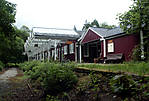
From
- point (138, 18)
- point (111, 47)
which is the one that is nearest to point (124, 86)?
point (138, 18)

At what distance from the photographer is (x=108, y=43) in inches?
490

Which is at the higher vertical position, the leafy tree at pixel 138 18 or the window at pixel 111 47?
the leafy tree at pixel 138 18

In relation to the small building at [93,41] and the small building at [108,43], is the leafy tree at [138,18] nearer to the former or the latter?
the small building at [108,43]

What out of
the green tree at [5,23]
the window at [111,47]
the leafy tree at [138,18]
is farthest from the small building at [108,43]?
the green tree at [5,23]

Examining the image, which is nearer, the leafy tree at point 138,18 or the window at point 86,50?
the leafy tree at point 138,18

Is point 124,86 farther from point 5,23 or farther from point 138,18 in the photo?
point 138,18

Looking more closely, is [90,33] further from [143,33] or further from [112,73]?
[112,73]

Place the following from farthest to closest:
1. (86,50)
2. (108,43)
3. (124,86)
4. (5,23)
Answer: (86,50), (108,43), (5,23), (124,86)

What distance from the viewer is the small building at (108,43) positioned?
10531 mm

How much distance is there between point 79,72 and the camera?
595 centimetres

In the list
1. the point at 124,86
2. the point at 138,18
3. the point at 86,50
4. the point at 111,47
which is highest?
the point at 138,18

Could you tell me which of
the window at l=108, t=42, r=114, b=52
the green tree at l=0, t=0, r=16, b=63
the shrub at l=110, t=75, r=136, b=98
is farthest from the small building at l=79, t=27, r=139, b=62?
the green tree at l=0, t=0, r=16, b=63

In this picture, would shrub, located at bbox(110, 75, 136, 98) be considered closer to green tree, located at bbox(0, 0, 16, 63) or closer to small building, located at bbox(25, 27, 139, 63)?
green tree, located at bbox(0, 0, 16, 63)

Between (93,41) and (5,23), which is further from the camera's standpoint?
(93,41)
